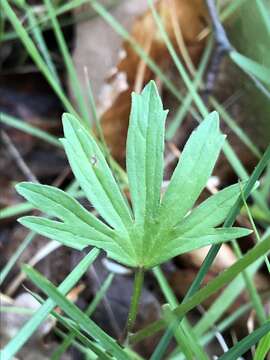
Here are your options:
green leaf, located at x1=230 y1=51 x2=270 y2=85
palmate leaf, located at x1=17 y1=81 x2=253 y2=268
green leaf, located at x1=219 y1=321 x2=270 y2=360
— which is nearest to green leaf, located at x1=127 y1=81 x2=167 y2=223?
palmate leaf, located at x1=17 y1=81 x2=253 y2=268

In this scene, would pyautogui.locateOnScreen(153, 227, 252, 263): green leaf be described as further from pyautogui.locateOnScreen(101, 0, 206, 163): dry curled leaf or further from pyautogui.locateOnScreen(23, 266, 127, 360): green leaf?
pyautogui.locateOnScreen(101, 0, 206, 163): dry curled leaf

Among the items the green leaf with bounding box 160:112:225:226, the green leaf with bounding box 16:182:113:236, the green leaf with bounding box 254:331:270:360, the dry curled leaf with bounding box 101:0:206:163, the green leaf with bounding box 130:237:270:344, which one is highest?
the dry curled leaf with bounding box 101:0:206:163

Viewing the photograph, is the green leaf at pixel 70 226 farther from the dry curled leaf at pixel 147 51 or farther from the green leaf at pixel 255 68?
the dry curled leaf at pixel 147 51

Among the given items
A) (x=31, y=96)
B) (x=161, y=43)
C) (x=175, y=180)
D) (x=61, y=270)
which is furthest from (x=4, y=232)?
(x=175, y=180)

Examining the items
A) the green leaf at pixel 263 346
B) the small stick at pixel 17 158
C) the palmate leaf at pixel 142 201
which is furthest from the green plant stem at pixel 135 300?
the small stick at pixel 17 158

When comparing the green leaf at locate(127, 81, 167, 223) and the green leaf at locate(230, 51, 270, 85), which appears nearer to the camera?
the green leaf at locate(127, 81, 167, 223)

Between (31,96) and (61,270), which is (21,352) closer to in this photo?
(61,270)

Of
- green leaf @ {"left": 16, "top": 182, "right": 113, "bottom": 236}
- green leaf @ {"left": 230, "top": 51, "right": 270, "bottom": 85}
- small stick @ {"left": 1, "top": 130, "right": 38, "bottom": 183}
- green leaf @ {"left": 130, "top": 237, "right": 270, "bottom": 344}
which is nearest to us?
green leaf @ {"left": 130, "top": 237, "right": 270, "bottom": 344}

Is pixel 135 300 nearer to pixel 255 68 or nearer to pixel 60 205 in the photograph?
pixel 60 205

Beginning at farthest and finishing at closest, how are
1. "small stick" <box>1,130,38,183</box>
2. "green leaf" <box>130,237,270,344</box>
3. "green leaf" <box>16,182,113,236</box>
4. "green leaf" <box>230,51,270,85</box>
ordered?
"small stick" <box>1,130,38,183</box> → "green leaf" <box>230,51,270,85</box> → "green leaf" <box>16,182,113,236</box> → "green leaf" <box>130,237,270,344</box>

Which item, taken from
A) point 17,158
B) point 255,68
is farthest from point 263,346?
point 17,158
